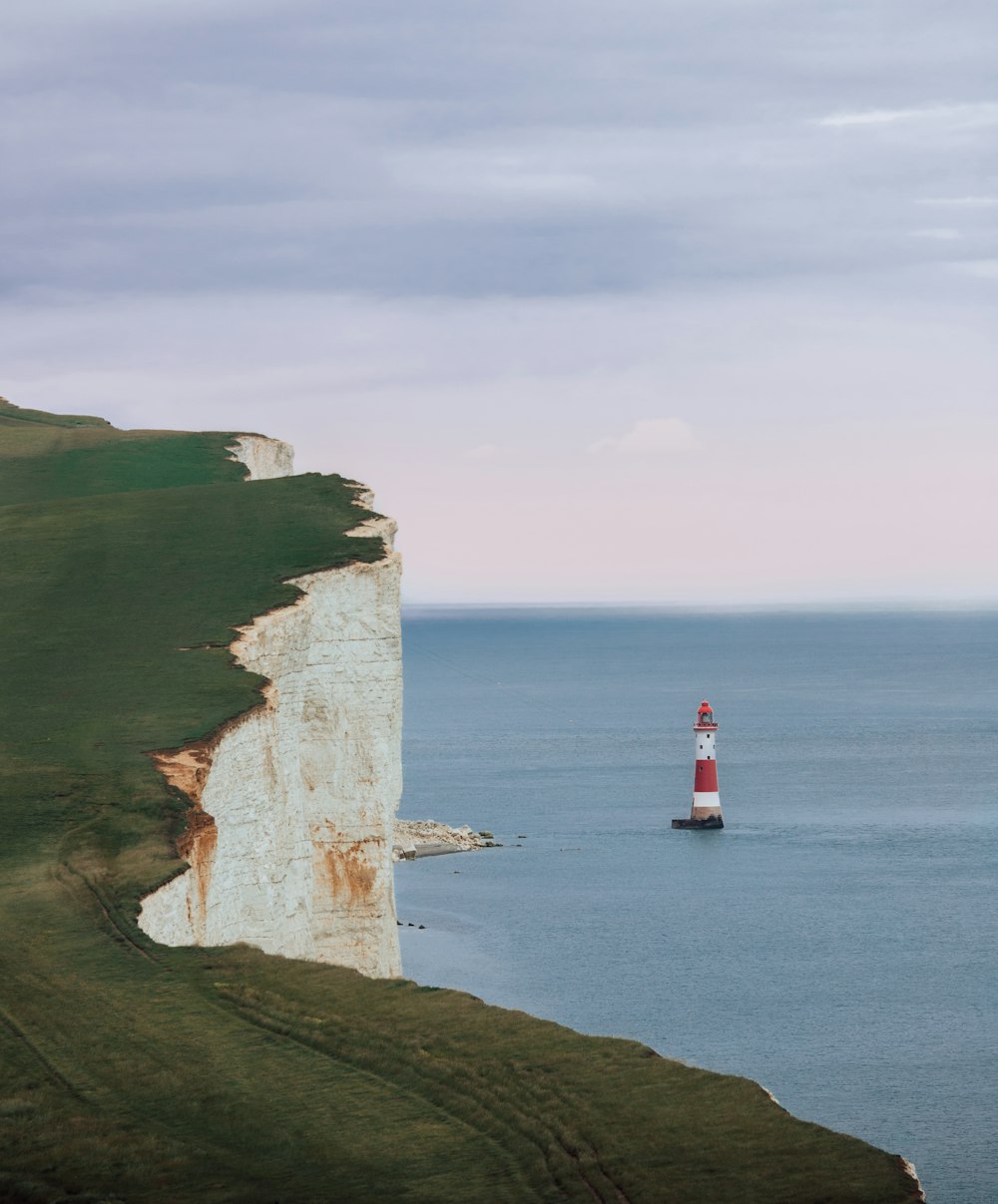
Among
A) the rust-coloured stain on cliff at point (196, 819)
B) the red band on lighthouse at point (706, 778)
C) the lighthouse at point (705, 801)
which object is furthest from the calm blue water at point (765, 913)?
the rust-coloured stain on cliff at point (196, 819)

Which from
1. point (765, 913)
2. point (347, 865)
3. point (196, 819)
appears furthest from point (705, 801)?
point (196, 819)

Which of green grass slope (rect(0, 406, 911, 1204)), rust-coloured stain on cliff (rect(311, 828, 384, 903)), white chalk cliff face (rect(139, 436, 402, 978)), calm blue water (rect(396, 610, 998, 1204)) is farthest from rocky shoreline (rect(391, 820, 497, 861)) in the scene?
green grass slope (rect(0, 406, 911, 1204))

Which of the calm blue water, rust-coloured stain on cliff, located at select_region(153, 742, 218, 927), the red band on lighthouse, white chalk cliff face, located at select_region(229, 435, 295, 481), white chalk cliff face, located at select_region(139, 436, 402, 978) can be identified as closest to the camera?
rust-coloured stain on cliff, located at select_region(153, 742, 218, 927)

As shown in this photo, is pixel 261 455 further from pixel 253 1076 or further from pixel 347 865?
pixel 253 1076

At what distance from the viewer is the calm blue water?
48844 millimetres

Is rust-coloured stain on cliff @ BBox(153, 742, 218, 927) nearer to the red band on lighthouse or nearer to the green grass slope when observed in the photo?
the green grass slope

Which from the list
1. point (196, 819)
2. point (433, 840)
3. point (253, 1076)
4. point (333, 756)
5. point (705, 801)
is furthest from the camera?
point (705, 801)

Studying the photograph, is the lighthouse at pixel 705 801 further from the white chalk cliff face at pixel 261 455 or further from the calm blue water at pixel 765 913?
the white chalk cliff face at pixel 261 455

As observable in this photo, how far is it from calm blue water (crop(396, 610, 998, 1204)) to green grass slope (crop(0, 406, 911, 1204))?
2145 centimetres

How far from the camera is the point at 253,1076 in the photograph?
19312mm

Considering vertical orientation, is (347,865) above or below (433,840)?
above

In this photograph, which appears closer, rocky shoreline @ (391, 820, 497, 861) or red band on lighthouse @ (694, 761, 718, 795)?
rocky shoreline @ (391, 820, 497, 861)

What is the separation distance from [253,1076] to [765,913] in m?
55.0

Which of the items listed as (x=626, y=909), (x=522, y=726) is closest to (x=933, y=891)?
(x=626, y=909)
